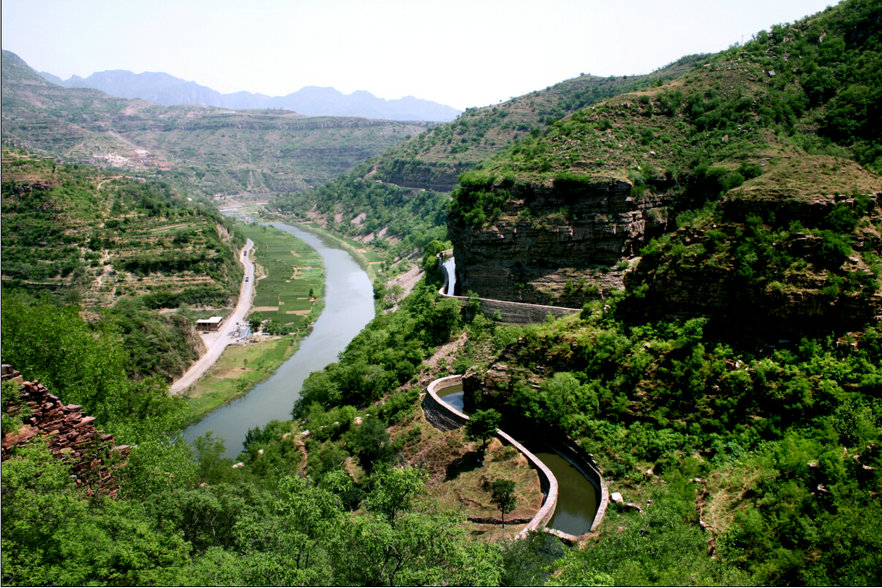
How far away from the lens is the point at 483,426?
70.5 feet

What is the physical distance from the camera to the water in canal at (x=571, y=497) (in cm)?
1731

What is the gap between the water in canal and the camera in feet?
56.8

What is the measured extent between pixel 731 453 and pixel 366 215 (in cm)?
9957

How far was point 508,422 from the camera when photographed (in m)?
22.9

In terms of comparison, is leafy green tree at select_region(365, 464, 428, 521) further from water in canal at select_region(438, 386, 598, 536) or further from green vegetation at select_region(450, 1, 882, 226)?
green vegetation at select_region(450, 1, 882, 226)

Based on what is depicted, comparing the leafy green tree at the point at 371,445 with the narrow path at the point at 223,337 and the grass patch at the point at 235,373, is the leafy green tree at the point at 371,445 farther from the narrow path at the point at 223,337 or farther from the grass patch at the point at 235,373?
the narrow path at the point at 223,337

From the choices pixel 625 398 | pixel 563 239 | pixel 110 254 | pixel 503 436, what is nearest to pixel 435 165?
pixel 110 254

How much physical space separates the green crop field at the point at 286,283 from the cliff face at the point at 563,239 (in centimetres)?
2728

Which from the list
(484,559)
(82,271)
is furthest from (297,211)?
(484,559)

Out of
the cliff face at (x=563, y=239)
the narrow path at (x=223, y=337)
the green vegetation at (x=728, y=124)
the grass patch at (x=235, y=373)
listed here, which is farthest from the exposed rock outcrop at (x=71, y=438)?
the narrow path at (x=223, y=337)

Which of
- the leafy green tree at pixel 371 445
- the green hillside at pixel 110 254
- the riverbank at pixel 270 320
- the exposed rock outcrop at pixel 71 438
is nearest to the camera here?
the exposed rock outcrop at pixel 71 438

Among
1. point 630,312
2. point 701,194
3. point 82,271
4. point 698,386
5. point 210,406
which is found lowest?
point 210,406

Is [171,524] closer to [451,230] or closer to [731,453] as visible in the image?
[731,453]

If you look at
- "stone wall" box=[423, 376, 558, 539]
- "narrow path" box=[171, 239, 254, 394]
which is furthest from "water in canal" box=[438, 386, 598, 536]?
"narrow path" box=[171, 239, 254, 394]
